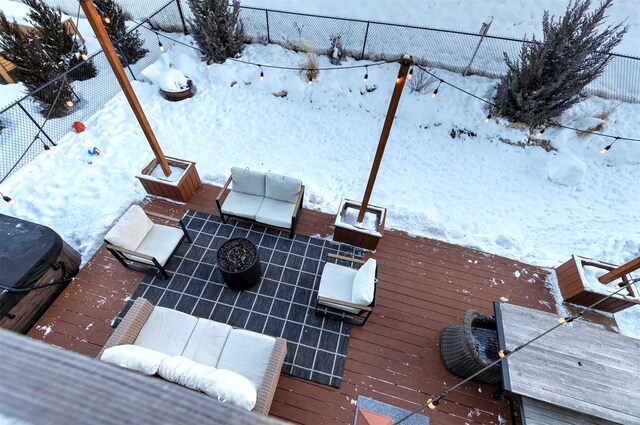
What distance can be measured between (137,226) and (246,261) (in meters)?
1.63

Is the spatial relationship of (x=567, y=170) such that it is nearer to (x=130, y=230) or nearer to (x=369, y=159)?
(x=369, y=159)

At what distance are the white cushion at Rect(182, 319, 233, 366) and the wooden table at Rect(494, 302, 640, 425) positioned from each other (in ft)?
10.0

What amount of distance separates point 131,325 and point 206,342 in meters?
0.86

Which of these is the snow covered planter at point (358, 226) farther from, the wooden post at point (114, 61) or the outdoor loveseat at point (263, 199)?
the wooden post at point (114, 61)

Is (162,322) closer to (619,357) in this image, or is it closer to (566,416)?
(566,416)

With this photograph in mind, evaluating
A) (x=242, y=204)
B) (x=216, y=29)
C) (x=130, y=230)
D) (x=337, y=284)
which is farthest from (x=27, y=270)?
(x=216, y=29)

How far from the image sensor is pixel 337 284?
4.16 m

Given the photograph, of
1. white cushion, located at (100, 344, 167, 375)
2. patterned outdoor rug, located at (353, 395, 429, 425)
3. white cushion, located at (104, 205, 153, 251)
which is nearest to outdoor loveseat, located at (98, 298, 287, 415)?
white cushion, located at (100, 344, 167, 375)

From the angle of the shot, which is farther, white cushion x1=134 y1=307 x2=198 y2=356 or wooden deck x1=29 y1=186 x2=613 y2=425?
wooden deck x1=29 y1=186 x2=613 y2=425

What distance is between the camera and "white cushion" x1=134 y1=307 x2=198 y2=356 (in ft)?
11.7

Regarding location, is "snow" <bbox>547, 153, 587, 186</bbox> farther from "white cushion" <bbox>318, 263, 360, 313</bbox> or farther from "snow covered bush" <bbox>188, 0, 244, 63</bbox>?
"snow covered bush" <bbox>188, 0, 244, 63</bbox>

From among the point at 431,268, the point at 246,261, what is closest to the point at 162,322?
the point at 246,261

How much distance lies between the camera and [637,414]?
9.59 ft

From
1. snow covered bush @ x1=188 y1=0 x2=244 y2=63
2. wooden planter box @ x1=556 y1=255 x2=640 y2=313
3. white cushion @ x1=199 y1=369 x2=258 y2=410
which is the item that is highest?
snow covered bush @ x1=188 y1=0 x2=244 y2=63
